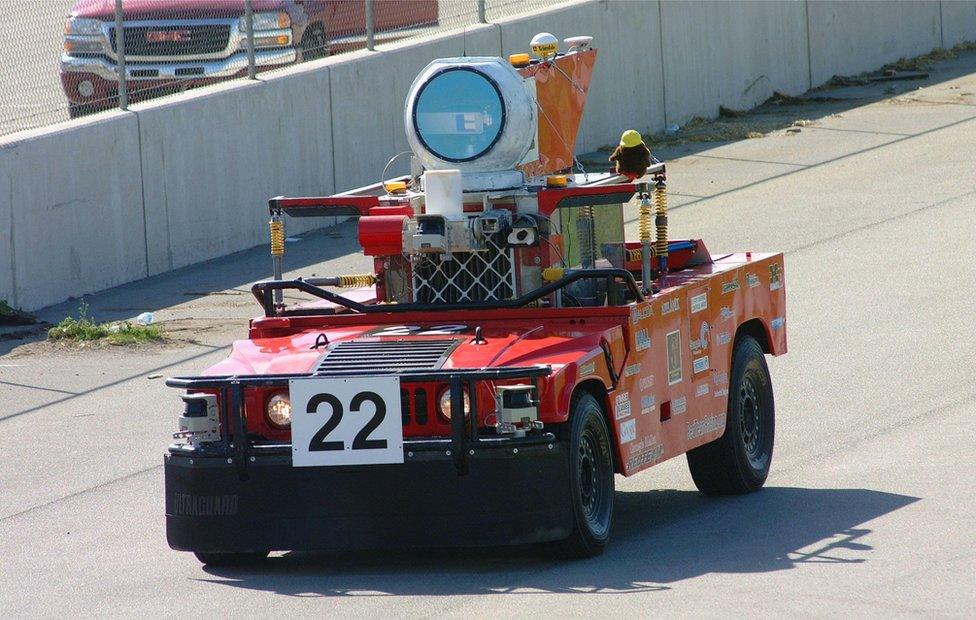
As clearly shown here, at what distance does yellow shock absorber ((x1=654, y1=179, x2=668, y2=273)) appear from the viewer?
9992mm

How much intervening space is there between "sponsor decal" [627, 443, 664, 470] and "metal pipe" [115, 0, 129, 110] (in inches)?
439

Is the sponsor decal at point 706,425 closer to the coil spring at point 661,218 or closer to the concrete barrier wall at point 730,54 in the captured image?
the coil spring at point 661,218

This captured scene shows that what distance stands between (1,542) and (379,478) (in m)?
2.92

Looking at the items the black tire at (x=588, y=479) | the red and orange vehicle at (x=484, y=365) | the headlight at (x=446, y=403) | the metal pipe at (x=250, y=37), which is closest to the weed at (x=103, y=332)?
the metal pipe at (x=250, y=37)

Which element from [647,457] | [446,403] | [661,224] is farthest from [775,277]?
[446,403]

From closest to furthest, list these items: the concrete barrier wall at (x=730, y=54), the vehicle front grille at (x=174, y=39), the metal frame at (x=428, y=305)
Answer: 1. the metal frame at (x=428, y=305)
2. the vehicle front grille at (x=174, y=39)
3. the concrete barrier wall at (x=730, y=54)

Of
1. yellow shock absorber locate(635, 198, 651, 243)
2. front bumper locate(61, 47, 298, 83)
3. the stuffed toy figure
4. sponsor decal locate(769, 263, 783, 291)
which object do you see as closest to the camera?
yellow shock absorber locate(635, 198, 651, 243)

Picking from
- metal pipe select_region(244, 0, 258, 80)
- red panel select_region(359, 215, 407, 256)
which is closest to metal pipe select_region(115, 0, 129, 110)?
metal pipe select_region(244, 0, 258, 80)

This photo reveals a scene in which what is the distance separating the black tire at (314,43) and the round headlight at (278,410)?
1342cm

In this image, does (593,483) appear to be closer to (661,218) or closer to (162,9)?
(661,218)

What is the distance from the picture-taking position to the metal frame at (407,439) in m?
8.55

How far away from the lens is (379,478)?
8672mm

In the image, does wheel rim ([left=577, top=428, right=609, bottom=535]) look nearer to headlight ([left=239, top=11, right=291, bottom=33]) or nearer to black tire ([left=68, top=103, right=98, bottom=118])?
black tire ([left=68, top=103, right=98, bottom=118])

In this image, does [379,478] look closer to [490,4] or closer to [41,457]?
[41,457]
